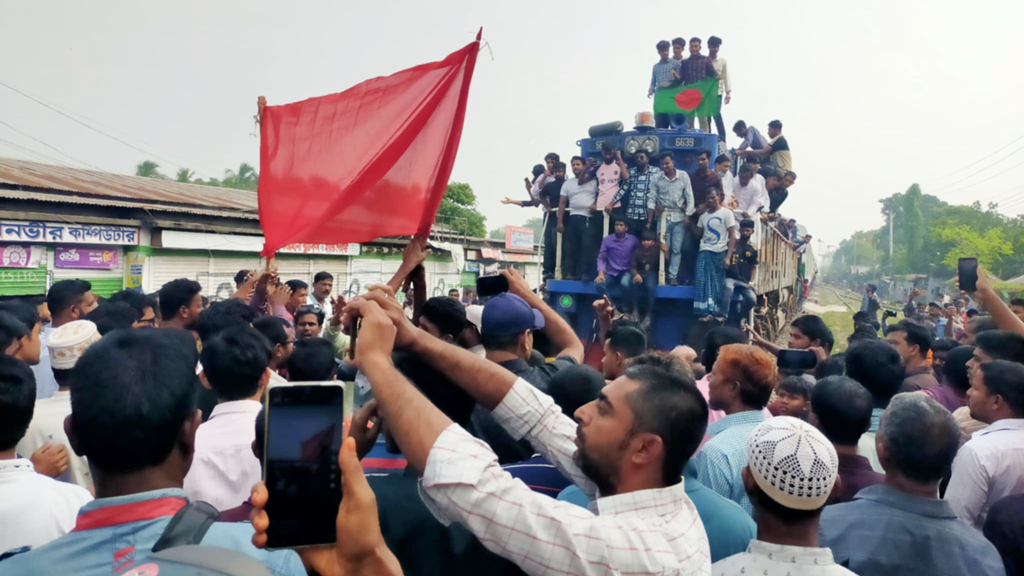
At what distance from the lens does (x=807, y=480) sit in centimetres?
189

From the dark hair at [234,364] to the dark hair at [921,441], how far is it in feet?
7.91

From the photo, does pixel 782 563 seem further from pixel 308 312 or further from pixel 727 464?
pixel 308 312

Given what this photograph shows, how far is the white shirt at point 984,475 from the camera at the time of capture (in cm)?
294

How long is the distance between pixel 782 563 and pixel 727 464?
96cm

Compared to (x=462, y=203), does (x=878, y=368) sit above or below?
below

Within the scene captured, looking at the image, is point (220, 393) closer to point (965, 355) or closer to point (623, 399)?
point (623, 399)

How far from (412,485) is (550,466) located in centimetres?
43

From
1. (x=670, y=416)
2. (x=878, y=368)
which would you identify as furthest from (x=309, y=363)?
(x=878, y=368)

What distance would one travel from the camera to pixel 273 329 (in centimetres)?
443

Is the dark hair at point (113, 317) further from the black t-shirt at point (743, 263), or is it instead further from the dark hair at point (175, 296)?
the black t-shirt at point (743, 263)

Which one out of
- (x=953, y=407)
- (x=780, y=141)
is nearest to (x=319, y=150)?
(x=953, y=407)

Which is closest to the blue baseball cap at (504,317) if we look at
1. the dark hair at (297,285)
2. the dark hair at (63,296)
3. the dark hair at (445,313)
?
the dark hair at (445,313)

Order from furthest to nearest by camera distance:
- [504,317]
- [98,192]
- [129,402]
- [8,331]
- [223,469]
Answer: [98,192] < [8,331] < [504,317] < [223,469] < [129,402]

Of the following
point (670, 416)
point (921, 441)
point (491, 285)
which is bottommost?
point (921, 441)
